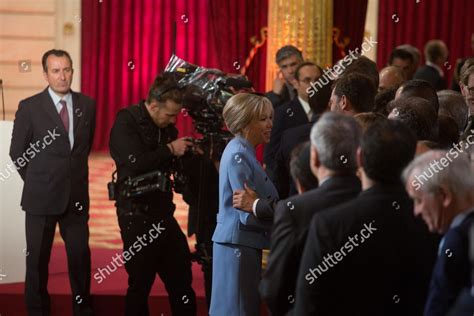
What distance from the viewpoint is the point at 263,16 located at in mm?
10180

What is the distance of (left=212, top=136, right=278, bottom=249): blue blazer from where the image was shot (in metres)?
4.55

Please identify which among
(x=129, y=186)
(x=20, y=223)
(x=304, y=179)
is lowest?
(x=20, y=223)

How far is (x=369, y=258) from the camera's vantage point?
10.5 ft

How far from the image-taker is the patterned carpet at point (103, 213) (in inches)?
310

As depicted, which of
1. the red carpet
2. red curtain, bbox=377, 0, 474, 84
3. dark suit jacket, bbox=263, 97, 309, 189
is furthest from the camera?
red curtain, bbox=377, 0, 474, 84

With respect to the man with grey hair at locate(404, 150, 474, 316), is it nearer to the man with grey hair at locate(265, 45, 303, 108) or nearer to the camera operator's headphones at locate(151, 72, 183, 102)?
the camera operator's headphones at locate(151, 72, 183, 102)

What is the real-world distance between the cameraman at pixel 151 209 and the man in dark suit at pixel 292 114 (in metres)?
0.91

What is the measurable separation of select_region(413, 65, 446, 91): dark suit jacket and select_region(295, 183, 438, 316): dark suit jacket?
5201 mm

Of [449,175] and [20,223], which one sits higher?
[449,175]

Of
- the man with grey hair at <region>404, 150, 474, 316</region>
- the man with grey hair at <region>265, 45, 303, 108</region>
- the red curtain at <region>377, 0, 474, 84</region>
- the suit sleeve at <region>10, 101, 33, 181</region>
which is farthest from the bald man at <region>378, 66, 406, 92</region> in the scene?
the red curtain at <region>377, 0, 474, 84</region>

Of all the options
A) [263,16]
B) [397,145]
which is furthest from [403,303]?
[263,16]

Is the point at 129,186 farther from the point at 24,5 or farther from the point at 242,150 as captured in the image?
the point at 24,5

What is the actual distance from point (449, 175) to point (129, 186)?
277 cm

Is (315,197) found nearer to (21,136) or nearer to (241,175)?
(241,175)
